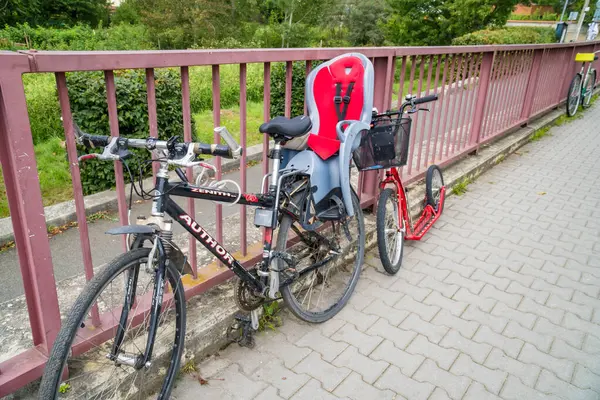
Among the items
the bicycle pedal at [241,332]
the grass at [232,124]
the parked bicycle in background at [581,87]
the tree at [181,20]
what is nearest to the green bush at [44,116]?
the grass at [232,124]

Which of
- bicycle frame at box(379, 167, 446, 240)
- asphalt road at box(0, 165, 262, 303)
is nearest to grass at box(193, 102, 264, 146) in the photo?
asphalt road at box(0, 165, 262, 303)

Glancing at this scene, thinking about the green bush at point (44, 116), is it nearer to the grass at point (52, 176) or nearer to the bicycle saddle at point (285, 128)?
the grass at point (52, 176)

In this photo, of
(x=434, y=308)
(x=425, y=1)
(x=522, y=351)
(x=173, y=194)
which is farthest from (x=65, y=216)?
(x=425, y=1)

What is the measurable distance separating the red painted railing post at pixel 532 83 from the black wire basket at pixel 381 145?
210 inches

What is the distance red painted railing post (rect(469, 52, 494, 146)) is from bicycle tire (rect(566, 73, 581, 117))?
4905 mm

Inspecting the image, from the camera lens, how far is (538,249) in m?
4.19

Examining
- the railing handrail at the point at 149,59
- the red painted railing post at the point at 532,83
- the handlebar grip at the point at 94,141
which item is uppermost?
the railing handrail at the point at 149,59

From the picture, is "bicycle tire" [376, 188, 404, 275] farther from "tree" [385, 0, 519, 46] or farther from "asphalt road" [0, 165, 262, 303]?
"tree" [385, 0, 519, 46]

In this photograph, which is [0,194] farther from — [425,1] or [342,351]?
[425,1]

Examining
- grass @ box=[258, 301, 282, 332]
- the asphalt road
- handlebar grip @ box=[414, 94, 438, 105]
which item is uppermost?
handlebar grip @ box=[414, 94, 438, 105]

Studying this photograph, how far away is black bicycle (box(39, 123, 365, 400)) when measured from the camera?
1865 millimetres

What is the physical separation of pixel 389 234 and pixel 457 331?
98cm

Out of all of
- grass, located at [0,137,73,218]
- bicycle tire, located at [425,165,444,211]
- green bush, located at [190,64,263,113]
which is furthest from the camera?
green bush, located at [190,64,263,113]

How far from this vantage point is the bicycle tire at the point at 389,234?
3.41 metres
